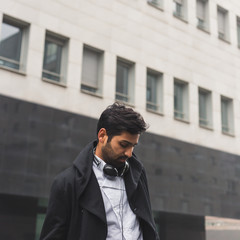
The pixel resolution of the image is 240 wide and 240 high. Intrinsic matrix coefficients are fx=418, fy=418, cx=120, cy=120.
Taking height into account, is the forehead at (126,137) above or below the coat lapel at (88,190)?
above

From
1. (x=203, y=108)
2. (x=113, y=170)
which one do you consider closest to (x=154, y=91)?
(x=203, y=108)

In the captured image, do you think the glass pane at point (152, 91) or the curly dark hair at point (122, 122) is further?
the glass pane at point (152, 91)

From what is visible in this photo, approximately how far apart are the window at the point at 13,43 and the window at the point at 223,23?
34.0 feet

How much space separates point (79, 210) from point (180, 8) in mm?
16838

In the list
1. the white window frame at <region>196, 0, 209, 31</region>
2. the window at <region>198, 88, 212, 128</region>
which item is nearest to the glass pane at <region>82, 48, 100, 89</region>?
the window at <region>198, 88, 212, 128</region>

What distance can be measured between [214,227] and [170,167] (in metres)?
3.79

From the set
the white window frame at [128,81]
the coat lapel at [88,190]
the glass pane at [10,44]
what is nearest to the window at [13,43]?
the glass pane at [10,44]

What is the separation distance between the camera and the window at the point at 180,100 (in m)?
16.9

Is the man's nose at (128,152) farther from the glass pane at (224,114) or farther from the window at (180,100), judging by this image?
the glass pane at (224,114)

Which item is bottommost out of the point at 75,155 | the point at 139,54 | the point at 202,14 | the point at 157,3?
the point at 75,155

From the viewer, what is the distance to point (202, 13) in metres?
19.0

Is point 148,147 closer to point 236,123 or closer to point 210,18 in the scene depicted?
point 236,123

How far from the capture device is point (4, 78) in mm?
11906

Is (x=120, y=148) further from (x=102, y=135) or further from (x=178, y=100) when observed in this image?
(x=178, y=100)
